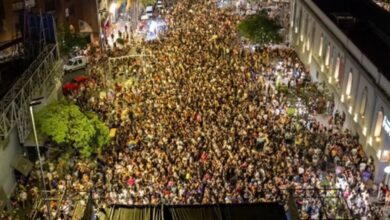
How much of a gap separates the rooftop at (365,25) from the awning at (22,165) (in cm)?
2133

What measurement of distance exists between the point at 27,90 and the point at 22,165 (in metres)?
5.26

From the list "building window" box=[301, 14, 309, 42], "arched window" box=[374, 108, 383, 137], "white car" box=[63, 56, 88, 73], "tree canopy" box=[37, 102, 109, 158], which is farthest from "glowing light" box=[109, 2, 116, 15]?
"arched window" box=[374, 108, 383, 137]

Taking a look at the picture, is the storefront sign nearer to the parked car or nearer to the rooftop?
the rooftop

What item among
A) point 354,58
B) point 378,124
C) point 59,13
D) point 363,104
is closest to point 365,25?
point 354,58

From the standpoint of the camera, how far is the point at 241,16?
70.8m

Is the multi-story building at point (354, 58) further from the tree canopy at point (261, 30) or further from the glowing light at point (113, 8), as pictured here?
the glowing light at point (113, 8)

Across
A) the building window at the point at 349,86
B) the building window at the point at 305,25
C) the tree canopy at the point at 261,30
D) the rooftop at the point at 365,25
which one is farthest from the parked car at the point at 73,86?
the building window at the point at 305,25

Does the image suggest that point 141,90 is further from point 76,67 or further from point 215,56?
point 76,67

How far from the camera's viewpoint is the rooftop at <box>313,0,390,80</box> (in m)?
36.8

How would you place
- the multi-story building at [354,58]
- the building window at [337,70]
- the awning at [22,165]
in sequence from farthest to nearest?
1. the building window at [337,70]
2. the multi-story building at [354,58]
3. the awning at [22,165]

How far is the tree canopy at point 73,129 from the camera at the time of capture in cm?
3181

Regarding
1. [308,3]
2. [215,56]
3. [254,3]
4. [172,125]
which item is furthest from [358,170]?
[254,3]

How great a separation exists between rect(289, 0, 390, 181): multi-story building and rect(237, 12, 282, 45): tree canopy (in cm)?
260

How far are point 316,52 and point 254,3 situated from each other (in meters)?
33.4
